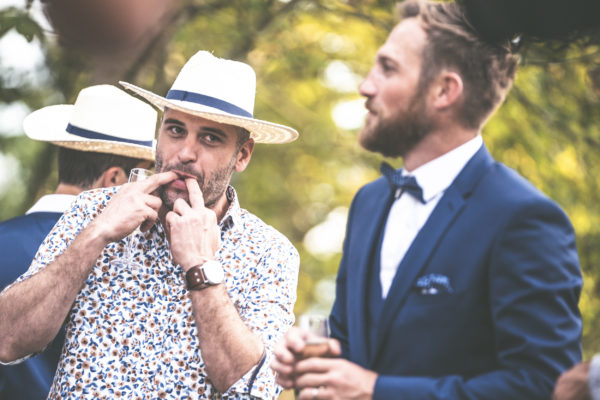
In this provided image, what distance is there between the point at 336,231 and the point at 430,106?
12175mm

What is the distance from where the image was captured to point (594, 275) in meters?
6.31

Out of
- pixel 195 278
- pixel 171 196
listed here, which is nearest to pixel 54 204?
pixel 171 196

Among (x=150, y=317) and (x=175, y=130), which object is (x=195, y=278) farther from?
(x=175, y=130)

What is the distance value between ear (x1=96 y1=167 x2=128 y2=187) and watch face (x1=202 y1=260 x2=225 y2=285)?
1448mm

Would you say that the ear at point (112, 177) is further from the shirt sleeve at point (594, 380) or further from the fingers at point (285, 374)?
the shirt sleeve at point (594, 380)

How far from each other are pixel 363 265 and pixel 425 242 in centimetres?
29

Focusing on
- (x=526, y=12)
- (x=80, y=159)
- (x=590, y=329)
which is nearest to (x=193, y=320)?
(x=80, y=159)

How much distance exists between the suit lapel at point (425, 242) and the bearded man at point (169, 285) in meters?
0.84

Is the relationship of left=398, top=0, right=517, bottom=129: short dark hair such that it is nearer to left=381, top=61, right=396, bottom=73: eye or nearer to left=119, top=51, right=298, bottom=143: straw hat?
left=381, top=61, right=396, bottom=73: eye

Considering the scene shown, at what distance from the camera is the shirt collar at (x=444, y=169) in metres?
2.32

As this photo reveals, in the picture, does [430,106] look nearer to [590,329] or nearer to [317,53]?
[590,329]

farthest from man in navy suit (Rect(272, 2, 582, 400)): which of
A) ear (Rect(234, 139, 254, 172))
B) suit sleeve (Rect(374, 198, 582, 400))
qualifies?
ear (Rect(234, 139, 254, 172))

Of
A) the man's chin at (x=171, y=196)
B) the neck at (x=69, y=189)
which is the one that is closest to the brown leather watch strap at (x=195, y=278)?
the man's chin at (x=171, y=196)

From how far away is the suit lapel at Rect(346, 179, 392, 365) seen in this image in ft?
7.50
